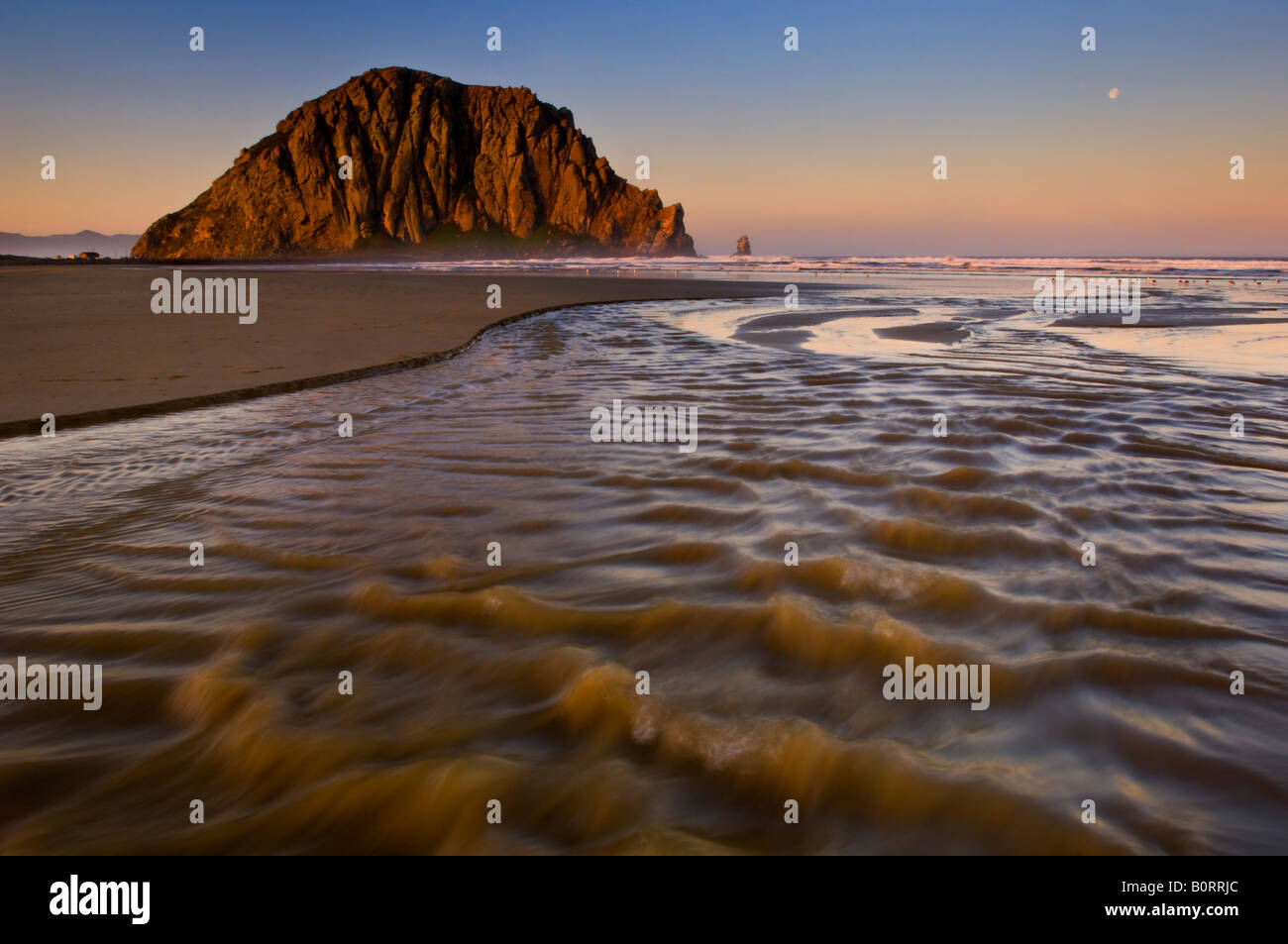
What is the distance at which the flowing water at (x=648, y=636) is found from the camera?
2029mm

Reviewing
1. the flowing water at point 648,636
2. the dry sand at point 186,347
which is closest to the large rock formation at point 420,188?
the dry sand at point 186,347

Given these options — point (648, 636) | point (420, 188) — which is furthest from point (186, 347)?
point (420, 188)

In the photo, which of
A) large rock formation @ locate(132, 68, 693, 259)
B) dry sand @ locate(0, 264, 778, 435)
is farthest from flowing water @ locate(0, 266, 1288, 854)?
large rock formation @ locate(132, 68, 693, 259)

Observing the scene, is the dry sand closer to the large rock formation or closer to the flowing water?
the flowing water

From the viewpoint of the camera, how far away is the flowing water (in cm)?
203

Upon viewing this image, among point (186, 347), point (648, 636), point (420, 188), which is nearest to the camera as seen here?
point (648, 636)

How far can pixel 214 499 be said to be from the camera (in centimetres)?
487

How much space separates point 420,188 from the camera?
166 m

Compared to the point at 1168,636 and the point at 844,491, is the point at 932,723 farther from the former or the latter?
the point at 844,491

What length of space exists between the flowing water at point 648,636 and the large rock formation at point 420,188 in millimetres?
165330

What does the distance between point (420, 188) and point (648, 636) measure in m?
184

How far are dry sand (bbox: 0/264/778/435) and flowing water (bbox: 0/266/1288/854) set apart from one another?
1543 mm

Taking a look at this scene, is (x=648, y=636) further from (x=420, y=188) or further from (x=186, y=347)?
(x=420, y=188)

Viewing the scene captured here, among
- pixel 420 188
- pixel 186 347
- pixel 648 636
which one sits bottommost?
pixel 648 636
